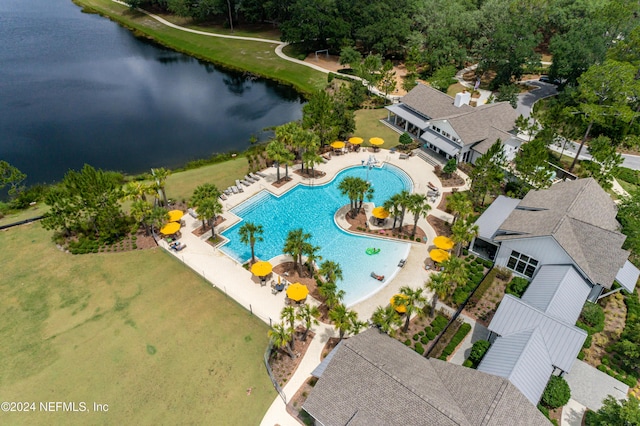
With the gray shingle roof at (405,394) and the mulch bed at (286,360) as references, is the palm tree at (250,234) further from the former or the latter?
the gray shingle roof at (405,394)

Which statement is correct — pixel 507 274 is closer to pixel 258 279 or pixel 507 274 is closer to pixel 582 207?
pixel 582 207

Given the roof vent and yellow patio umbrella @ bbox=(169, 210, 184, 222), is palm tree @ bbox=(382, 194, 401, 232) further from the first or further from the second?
the roof vent

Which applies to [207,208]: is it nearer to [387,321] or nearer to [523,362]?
[387,321]

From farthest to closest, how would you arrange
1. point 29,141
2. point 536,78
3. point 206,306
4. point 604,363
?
point 536,78
point 29,141
point 206,306
point 604,363

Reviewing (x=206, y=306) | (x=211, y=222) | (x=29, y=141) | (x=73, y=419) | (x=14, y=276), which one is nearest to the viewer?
(x=73, y=419)

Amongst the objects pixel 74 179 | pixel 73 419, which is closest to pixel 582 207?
pixel 73 419

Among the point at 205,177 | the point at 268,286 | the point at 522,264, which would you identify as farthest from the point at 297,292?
the point at 205,177
